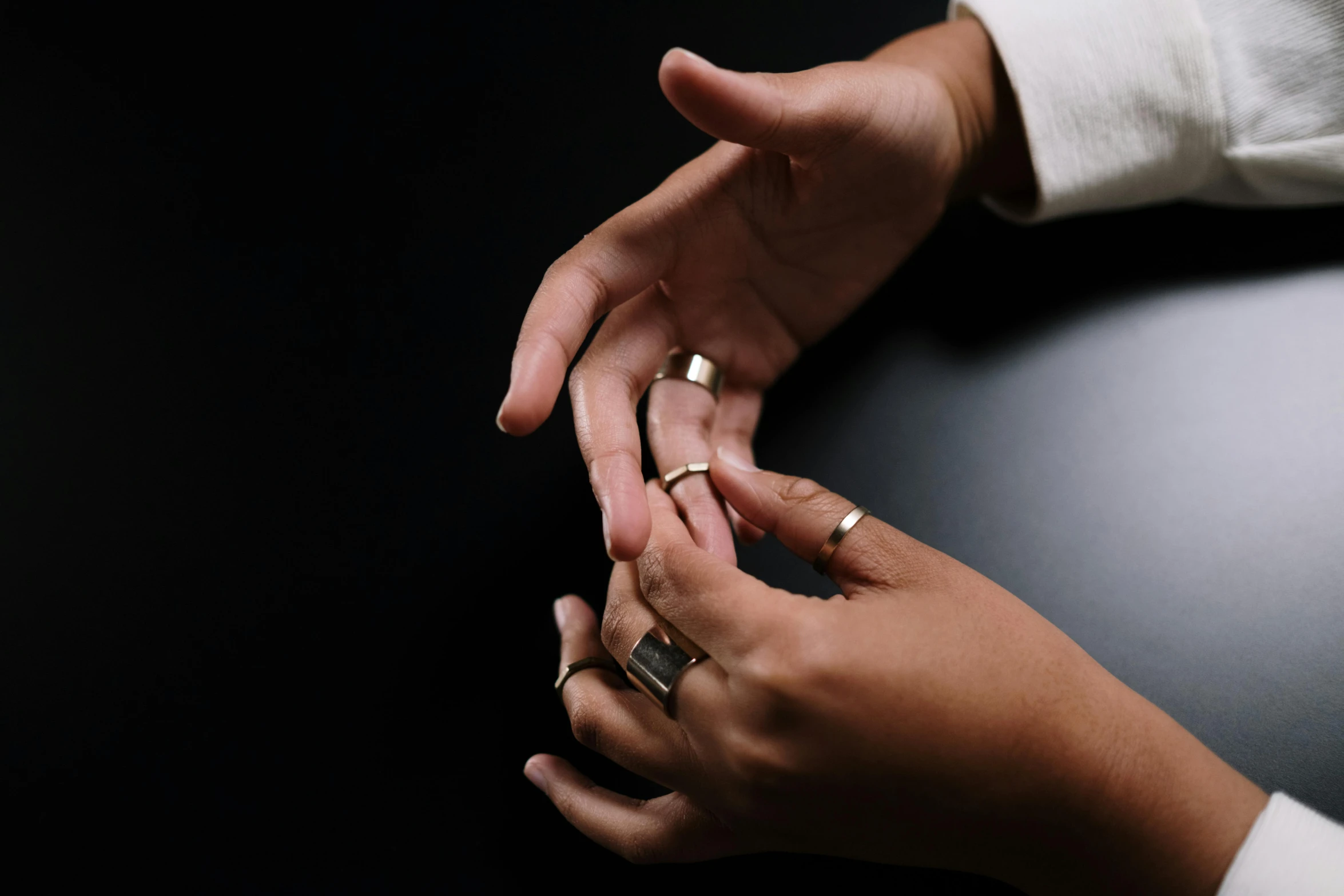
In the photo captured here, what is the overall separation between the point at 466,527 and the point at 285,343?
1.23 feet

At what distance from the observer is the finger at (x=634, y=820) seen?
0.69 m

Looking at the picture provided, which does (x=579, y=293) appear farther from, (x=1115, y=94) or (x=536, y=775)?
(x=1115, y=94)

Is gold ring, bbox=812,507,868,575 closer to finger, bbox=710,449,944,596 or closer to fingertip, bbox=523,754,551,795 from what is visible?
finger, bbox=710,449,944,596

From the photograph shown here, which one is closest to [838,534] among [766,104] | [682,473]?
[682,473]

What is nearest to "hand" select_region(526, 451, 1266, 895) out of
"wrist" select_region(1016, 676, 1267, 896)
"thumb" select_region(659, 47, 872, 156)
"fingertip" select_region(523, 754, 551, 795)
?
"wrist" select_region(1016, 676, 1267, 896)

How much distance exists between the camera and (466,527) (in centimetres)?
92

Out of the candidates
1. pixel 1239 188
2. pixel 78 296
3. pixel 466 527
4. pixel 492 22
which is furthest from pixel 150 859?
pixel 1239 188

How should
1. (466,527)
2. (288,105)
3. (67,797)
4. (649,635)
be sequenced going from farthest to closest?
1. (288,105)
2. (466,527)
3. (67,797)
4. (649,635)

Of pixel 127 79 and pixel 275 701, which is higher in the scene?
pixel 127 79

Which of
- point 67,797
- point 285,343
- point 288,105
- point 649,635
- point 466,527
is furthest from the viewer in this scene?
point 288,105

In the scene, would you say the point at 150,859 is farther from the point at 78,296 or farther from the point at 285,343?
the point at 78,296

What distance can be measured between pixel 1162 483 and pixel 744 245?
1.89 ft

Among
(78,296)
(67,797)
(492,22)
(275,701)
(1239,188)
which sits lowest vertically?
(67,797)

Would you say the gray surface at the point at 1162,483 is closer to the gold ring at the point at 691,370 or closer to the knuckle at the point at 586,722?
the gold ring at the point at 691,370
